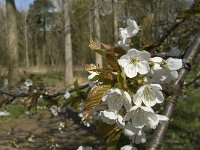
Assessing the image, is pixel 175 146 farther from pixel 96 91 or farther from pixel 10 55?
pixel 10 55

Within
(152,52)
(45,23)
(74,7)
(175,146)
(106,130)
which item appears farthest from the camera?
(45,23)

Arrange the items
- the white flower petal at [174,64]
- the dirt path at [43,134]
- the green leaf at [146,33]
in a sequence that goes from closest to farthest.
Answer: the white flower petal at [174,64], the green leaf at [146,33], the dirt path at [43,134]

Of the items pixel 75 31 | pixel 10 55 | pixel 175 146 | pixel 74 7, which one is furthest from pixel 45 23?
pixel 175 146

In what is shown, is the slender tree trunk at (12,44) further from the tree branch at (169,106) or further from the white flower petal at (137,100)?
the white flower petal at (137,100)

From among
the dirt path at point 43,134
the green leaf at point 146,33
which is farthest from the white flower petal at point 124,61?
the dirt path at point 43,134

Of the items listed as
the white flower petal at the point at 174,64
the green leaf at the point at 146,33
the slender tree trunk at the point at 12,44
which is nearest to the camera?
the white flower petal at the point at 174,64

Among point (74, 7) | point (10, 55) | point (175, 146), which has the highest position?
point (74, 7)
